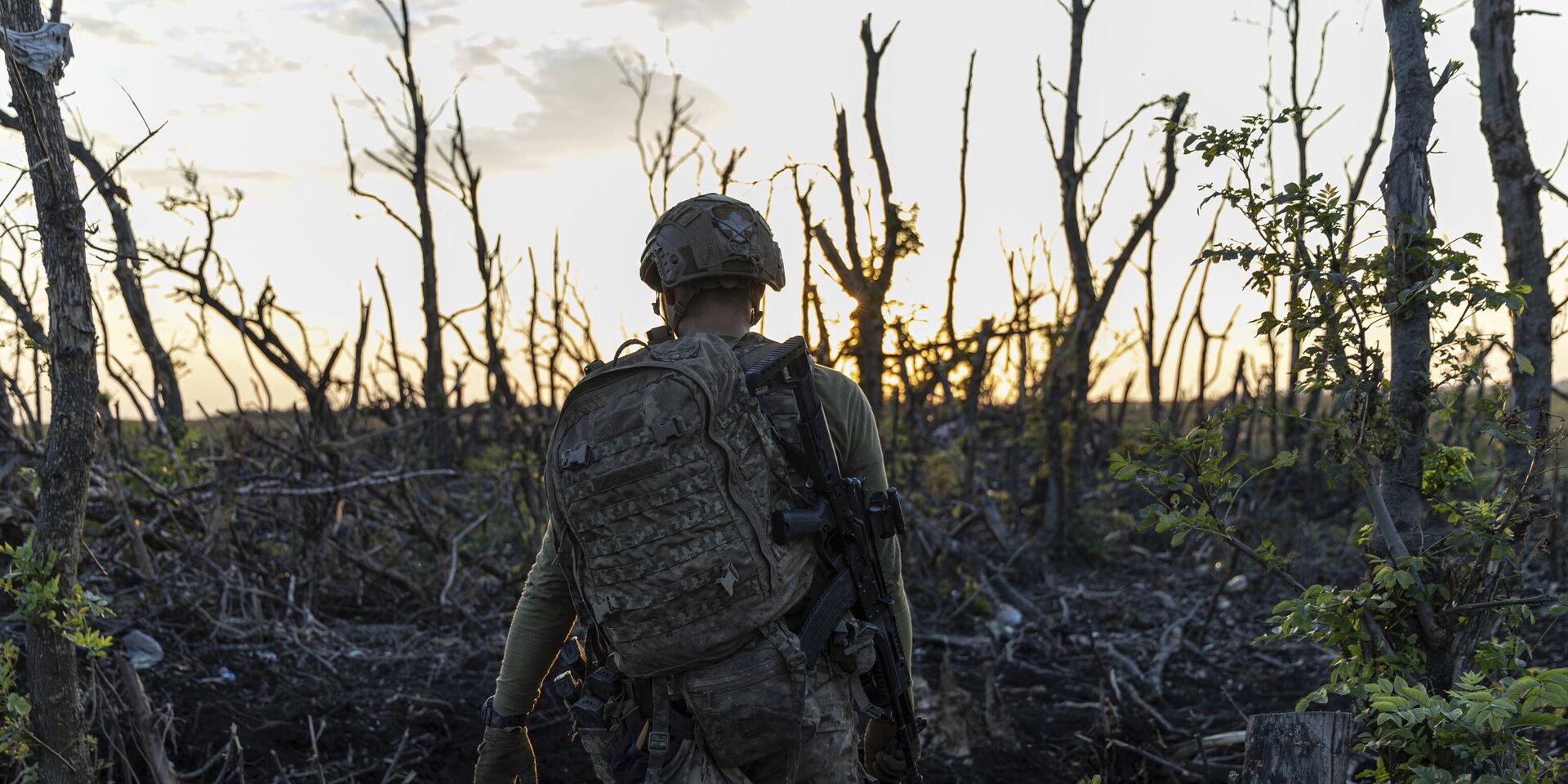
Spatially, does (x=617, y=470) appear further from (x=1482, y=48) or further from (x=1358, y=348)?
(x=1482, y=48)

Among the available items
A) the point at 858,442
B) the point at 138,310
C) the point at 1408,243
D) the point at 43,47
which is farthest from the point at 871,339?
the point at 138,310

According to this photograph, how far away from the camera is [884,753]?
269 cm

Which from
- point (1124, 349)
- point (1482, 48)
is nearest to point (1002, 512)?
point (1124, 349)

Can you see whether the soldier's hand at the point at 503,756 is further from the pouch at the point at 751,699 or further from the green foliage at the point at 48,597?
the green foliage at the point at 48,597

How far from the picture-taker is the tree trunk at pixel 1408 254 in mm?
2859

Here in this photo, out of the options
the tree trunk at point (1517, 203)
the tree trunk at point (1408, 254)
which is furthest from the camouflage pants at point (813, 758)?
the tree trunk at point (1517, 203)

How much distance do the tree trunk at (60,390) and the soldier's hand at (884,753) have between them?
2.33 meters

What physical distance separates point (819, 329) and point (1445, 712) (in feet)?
16.6

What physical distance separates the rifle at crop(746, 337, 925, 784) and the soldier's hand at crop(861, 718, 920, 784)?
0.45 feet

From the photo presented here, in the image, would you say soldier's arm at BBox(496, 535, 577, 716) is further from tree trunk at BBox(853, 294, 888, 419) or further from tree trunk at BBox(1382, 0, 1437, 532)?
tree trunk at BBox(853, 294, 888, 419)

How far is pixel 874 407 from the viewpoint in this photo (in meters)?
7.14

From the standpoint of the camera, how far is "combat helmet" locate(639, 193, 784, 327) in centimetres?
252

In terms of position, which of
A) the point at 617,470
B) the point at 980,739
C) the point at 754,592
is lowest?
the point at 980,739

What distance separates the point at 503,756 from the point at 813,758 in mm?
777
